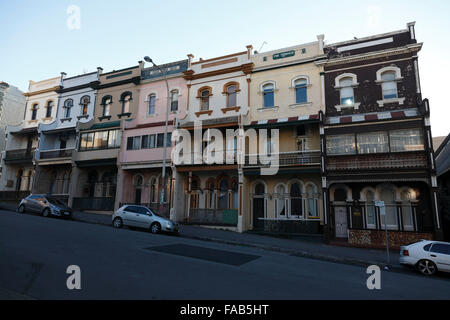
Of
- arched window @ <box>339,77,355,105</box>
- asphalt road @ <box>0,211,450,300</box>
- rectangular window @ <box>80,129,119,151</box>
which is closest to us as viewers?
asphalt road @ <box>0,211,450,300</box>

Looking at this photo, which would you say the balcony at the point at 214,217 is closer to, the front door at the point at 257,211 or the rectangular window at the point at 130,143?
the front door at the point at 257,211

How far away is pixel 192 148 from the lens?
70.7ft

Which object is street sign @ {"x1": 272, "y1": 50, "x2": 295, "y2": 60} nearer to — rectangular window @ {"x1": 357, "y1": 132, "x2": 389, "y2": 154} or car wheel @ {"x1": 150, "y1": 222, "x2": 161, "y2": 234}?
rectangular window @ {"x1": 357, "y1": 132, "x2": 389, "y2": 154}

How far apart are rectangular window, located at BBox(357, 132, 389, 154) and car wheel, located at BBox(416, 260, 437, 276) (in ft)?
23.3

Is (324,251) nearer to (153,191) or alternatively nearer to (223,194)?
(223,194)

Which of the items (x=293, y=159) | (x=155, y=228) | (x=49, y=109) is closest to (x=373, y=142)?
(x=293, y=159)

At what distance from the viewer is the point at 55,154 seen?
1007 inches

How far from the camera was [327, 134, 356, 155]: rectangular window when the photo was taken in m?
16.8

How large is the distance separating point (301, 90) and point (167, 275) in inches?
629

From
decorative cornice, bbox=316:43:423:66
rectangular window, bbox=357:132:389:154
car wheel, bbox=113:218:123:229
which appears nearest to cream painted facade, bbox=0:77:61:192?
car wheel, bbox=113:218:123:229

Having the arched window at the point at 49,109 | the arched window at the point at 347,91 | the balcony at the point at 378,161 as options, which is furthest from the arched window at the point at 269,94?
the arched window at the point at 49,109

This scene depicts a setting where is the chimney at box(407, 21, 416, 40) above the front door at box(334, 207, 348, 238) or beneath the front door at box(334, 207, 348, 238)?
above

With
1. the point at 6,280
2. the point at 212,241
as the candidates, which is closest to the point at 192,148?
the point at 212,241

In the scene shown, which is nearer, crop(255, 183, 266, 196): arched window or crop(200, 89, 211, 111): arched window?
crop(255, 183, 266, 196): arched window
